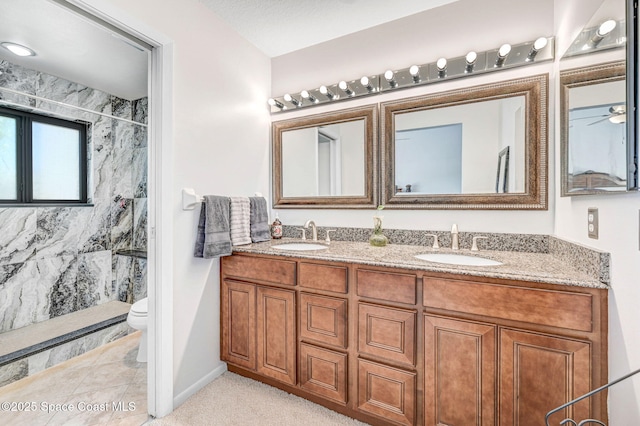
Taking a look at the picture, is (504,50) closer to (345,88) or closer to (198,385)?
(345,88)

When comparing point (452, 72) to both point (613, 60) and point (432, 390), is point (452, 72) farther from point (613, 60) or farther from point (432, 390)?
point (432, 390)

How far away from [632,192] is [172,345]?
213 cm

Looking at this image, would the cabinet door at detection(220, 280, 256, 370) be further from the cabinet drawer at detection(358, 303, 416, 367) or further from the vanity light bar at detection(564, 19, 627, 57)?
the vanity light bar at detection(564, 19, 627, 57)

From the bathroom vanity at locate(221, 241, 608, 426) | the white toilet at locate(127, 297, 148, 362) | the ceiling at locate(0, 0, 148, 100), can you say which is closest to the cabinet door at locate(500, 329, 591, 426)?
the bathroom vanity at locate(221, 241, 608, 426)

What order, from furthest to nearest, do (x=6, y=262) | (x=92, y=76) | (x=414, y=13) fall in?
(x=92, y=76), (x=6, y=262), (x=414, y=13)

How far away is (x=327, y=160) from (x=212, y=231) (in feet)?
3.41

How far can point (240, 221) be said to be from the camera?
6.61 ft

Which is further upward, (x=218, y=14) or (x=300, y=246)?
(x=218, y=14)

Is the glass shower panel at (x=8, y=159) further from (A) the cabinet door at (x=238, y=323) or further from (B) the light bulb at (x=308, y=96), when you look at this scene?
(B) the light bulb at (x=308, y=96)

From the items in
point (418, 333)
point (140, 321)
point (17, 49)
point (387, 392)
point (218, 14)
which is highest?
point (218, 14)

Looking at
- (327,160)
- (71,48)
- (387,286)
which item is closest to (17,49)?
(71,48)

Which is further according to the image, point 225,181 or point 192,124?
point 225,181

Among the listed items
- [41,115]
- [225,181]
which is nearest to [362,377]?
[225,181]

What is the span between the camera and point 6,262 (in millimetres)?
2377
